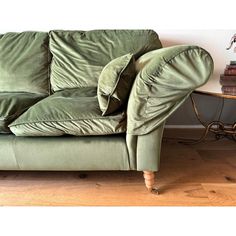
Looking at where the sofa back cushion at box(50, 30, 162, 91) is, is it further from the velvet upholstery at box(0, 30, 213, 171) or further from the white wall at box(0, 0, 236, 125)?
the white wall at box(0, 0, 236, 125)

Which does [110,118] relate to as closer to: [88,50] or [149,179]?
[149,179]

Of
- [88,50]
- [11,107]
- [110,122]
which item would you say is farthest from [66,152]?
[88,50]

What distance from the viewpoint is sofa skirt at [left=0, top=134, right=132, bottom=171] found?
124 cm

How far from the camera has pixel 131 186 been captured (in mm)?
1404

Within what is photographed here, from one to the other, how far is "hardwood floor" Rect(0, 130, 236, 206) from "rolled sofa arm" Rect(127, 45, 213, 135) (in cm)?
39

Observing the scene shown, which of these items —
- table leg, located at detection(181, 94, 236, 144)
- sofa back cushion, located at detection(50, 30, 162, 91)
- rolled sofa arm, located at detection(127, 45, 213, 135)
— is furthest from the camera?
table leg, located at detection(181, 94, 236, 144)

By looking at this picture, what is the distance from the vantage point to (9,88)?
174 centimetres

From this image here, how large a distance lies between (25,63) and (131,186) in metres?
1.14

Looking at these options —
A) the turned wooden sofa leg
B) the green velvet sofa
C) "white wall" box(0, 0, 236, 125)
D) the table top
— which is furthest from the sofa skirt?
"white wall" box(0, 0, 236, 125)

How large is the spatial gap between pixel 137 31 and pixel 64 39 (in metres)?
0.54

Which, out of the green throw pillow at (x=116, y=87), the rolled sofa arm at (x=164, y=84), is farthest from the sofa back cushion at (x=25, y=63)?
the rolled sofa arm at (x=164, y=84)
